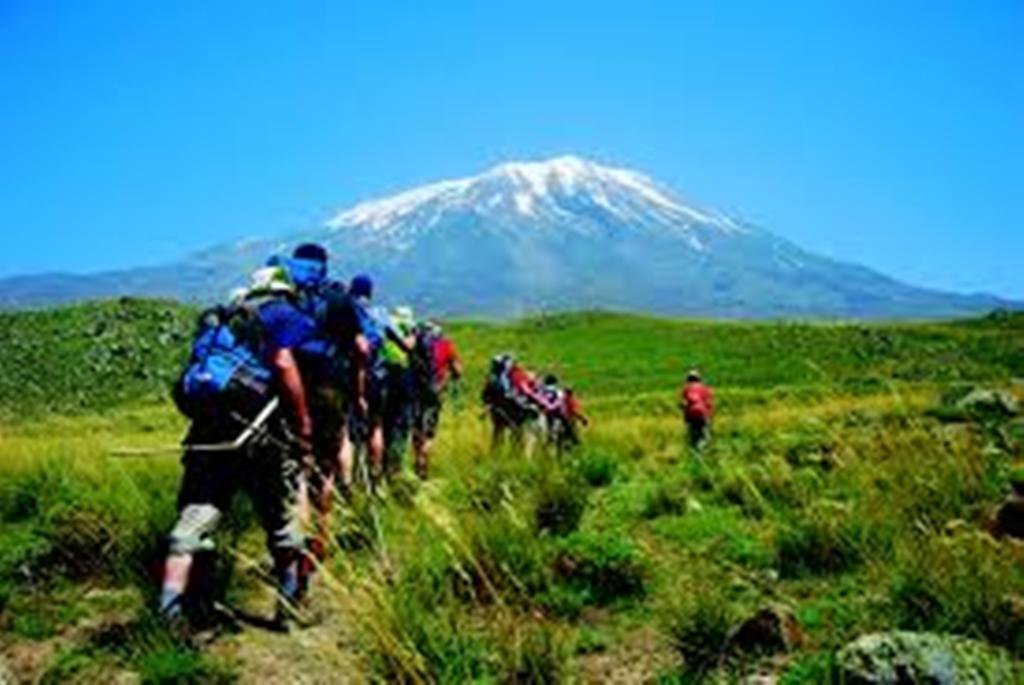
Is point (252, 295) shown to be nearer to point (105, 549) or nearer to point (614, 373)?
point (105, 549)

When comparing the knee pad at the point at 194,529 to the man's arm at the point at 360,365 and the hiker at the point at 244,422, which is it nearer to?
the hiker at the point at 244,422

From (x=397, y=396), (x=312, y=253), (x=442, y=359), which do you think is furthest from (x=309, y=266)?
(x=442, y=359)

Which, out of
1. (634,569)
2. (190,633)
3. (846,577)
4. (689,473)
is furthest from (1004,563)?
(689,473)

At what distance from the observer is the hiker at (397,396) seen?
14133 mm

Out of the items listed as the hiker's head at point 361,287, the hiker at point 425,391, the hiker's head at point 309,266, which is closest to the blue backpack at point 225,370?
the hiker's head at point 309,266

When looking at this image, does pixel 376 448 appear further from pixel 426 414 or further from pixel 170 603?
pixel 170 603

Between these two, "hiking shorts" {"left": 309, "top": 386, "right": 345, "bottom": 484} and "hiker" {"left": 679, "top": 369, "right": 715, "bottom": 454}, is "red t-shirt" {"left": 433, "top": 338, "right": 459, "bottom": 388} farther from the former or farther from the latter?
"hiker" {"left": 679, "top": 369, "right": 715, "bottom": 454}

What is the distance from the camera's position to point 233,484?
8.02 meters

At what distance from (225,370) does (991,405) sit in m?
16.8

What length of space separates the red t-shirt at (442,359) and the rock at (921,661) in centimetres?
1020

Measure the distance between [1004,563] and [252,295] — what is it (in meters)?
4.77

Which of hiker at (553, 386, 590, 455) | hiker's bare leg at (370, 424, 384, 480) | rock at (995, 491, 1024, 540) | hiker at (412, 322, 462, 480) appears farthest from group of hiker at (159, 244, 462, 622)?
hiker at (553, 386, 590, 455)

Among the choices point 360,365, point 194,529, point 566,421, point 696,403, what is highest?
point 360,365

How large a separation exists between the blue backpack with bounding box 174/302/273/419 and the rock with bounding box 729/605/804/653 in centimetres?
326
